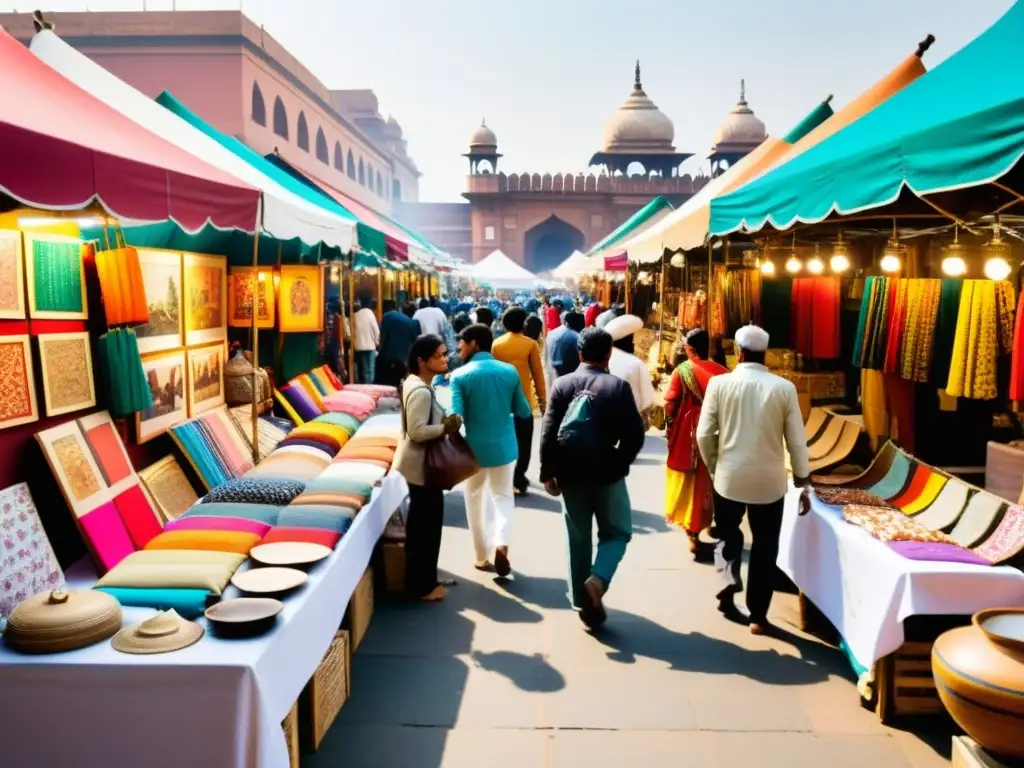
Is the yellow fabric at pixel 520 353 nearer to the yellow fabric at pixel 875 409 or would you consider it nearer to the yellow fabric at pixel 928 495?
the yellow fabric at pixel 875 409

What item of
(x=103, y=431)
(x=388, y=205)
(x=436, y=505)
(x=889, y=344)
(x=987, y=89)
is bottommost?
(x=436, y=505)

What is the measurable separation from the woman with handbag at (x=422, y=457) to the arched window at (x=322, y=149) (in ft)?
90.8

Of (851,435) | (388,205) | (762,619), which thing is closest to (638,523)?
(851,435)

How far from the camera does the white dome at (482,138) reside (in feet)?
124

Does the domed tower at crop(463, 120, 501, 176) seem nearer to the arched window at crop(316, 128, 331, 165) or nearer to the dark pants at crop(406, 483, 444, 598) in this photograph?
the arched window at crop(316, 128, 331, 165)

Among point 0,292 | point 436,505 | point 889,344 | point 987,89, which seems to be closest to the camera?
point 987,89

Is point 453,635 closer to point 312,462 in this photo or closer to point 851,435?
point 312,462

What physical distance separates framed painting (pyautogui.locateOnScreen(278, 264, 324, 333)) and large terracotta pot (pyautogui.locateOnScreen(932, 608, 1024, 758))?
5878 mm

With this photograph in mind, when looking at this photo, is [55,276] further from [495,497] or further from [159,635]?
[495,497]

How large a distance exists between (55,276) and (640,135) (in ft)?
120

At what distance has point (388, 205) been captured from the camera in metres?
45.9

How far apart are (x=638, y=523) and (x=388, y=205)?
41.9 m

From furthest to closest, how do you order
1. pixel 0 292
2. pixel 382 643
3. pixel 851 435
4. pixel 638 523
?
pixel 638 523 → pixel 851 435 → pixel 382 643 → pixel 0 292

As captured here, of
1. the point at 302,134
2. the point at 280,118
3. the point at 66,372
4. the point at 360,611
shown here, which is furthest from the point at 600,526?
the point at 302,134
